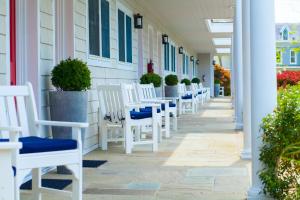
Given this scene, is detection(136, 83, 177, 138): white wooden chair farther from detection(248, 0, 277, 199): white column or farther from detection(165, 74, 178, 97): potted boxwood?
detection(248, 0, 277, 199): white column

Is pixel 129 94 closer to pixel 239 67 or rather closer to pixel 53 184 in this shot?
pixel 239 67

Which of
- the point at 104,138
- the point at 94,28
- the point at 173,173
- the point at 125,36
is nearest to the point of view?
the point at 173,173

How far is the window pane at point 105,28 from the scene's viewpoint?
743 centimetres

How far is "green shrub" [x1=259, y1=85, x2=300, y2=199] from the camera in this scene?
10.6 ft

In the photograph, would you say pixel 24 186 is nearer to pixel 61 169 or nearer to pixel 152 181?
pixel 61 169

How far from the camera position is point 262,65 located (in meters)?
3.51

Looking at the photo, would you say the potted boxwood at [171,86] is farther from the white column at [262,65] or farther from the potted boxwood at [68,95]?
the white column at [262,65]

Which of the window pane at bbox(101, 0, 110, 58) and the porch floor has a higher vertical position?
the window pane at bbox(101, 0, 110, 58)

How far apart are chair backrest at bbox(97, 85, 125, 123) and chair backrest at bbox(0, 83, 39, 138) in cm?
276

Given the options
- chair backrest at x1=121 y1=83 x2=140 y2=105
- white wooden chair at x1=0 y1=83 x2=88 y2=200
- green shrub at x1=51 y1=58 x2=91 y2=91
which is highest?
green shrub at x1=51 y1=58 x2=91 y2=91

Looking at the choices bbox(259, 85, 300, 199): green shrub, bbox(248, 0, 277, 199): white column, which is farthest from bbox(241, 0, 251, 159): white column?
bbox(259, 85, 300, 199): green shrub

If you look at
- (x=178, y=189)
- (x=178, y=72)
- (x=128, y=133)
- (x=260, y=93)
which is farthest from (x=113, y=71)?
(x=178, y=72)

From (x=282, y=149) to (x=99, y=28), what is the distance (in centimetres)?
451

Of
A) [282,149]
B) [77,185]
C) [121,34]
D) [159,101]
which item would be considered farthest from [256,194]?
[121,34]
